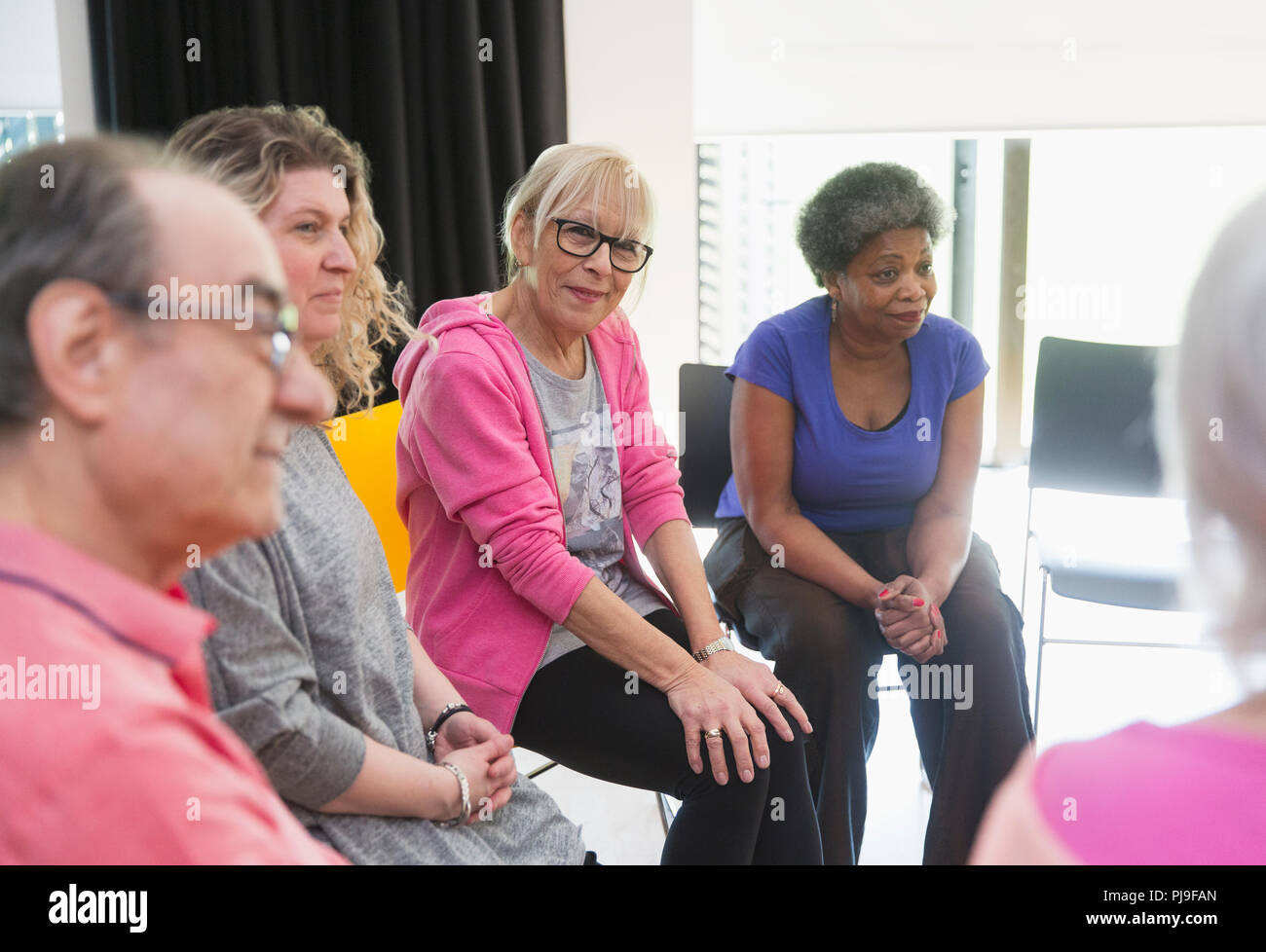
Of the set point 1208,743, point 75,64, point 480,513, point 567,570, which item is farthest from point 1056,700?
point 75,64

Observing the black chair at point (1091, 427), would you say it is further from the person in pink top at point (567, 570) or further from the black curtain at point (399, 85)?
the black curtain at point (399, 85)

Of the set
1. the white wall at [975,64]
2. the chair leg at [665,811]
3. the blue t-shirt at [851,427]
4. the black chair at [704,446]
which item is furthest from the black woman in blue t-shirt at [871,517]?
the white wall at [975,64]

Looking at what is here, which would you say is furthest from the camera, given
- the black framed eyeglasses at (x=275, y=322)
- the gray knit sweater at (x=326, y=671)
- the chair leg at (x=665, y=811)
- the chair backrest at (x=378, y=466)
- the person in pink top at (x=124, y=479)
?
the chair leg at (x=665, y=811)

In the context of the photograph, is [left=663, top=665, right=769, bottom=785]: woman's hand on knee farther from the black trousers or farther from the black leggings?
the black trousers

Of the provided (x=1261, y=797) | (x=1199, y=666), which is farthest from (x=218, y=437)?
(x=1199, y=666)

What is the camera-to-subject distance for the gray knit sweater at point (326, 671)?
1052mm

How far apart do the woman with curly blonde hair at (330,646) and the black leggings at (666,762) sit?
0.18 m

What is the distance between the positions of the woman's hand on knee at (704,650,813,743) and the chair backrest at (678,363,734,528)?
2.54ft

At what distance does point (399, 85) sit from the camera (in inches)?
126

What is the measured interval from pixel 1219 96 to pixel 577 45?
2.30 m

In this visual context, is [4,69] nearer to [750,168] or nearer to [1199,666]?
[750,168]

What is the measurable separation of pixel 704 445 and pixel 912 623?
0.72 m

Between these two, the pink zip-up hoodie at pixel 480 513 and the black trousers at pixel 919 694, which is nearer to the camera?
the pink zip-up hoodie at pixel 480 513

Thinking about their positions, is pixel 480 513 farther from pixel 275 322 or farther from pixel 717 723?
pixel 275 322
